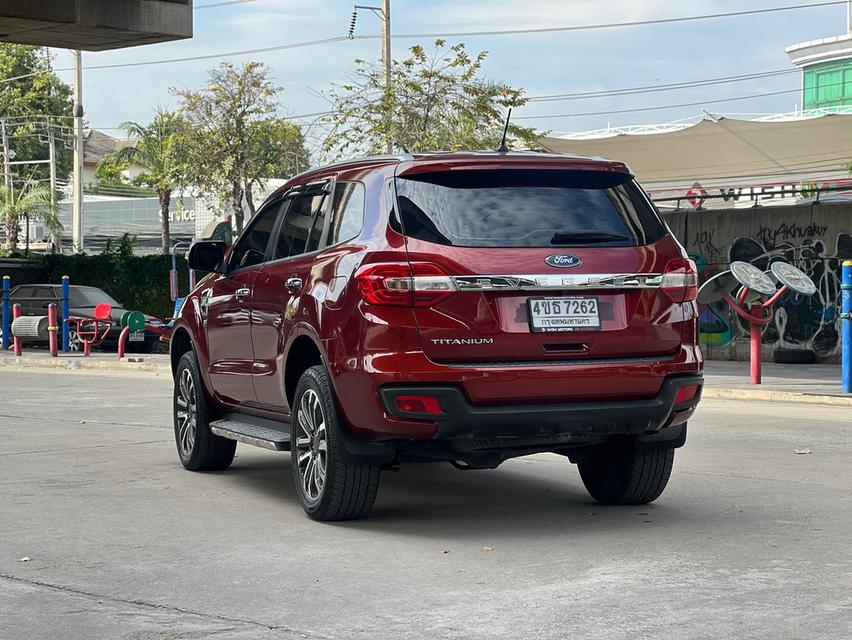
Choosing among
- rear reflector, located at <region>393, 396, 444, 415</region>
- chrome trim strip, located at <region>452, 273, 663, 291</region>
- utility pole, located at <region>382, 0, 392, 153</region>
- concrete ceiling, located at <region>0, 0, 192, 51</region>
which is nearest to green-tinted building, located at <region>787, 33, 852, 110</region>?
utility pole, located at <region>382, 0, 392, 153</region>

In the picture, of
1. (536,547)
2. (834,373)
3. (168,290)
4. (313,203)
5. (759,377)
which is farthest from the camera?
(168,290)

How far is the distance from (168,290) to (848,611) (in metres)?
29.9

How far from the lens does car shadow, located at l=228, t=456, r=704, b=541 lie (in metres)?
7.41

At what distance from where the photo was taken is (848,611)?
533 cm

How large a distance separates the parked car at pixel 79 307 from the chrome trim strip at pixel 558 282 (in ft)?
74.2

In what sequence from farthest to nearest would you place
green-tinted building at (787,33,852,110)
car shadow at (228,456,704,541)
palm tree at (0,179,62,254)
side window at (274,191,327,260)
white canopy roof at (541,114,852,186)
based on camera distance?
A: 1. green-tinted building at (787,33,852,110)
2. palm tree at (0,179,62,254)
3. white canopy roof at (541,114,852,186)
4. side window at (274,191,327,260)
5. car shadow at (228,456,704,541)

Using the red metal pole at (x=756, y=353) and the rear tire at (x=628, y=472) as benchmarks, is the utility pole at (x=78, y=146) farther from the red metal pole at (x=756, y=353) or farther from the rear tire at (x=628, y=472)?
the rear tire at (x=628, y=472)

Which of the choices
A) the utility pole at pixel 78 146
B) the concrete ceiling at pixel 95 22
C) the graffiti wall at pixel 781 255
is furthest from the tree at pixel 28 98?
the graffiti wall at pixel 781 255

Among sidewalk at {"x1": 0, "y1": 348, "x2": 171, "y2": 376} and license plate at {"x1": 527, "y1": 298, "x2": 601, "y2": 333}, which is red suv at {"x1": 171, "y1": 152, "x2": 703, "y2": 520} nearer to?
license plate at {"x1": 527, "y1": 298, "x2": 601, "y2": 333}

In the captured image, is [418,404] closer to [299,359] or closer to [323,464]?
[323,464]

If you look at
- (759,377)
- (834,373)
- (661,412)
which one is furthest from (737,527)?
(834,373)

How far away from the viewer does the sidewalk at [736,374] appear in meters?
15.8

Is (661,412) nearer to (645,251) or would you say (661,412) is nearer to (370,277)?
(645,251)

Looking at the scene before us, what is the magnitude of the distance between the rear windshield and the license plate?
0.31 meters
